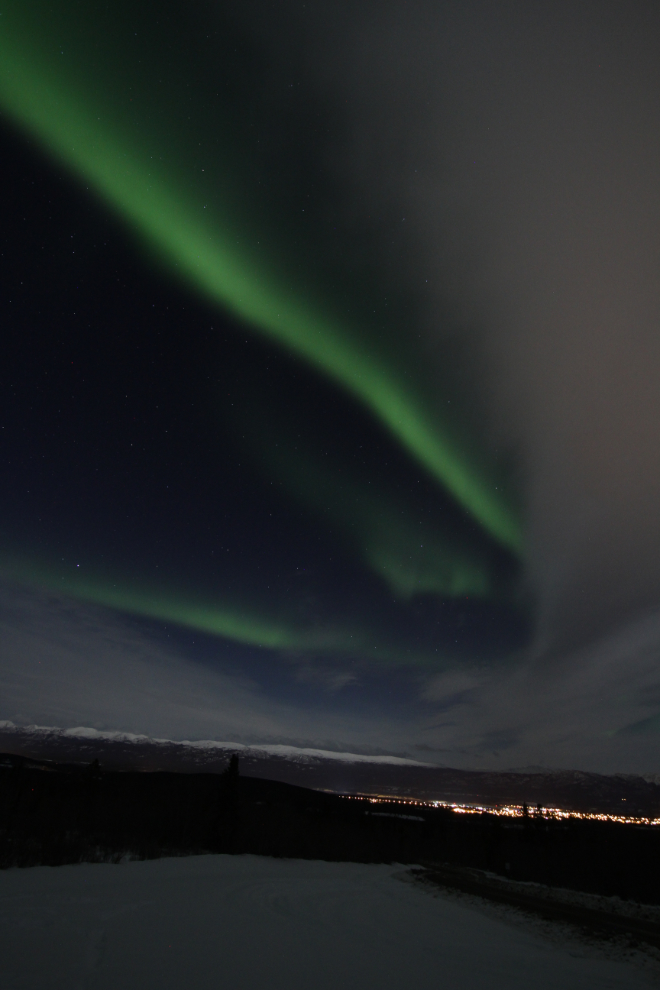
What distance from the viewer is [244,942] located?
39.9 ft

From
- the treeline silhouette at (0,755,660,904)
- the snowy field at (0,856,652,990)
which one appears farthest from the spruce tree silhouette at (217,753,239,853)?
the snowy field at (0,856,652,990)

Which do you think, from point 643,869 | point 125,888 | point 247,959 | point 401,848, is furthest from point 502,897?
point 401,848

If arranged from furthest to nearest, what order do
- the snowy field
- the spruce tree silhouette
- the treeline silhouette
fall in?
the spruce tree silhouette
the treeline silhouette
the snowy field

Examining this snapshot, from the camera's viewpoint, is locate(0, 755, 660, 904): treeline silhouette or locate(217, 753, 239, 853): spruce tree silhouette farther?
locate(217, 753, 239, 853): spruce tree silhouette

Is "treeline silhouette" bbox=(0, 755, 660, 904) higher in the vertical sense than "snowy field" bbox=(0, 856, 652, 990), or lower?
lower

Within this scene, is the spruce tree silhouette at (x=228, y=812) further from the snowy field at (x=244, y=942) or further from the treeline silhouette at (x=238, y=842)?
the snowy field at (x=244, y=942)

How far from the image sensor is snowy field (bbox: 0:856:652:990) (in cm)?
902

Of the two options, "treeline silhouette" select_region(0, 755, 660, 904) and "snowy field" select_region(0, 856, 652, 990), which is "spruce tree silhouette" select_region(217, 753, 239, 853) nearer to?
"treeline silhouette" select_region(0, 755, 660, 904)

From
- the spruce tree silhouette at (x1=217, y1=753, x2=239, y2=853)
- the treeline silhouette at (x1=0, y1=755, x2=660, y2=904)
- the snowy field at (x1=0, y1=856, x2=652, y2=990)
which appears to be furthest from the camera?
the spruce tree silhouette at (x1=217, y1=753, x2=239, y2=853)

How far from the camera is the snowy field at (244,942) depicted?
29.6 feet

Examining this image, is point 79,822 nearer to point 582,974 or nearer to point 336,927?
point 336,927

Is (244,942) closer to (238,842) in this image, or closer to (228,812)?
(228,812)

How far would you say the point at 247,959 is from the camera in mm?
10656

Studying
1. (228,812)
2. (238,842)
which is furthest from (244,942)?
(238,842)
